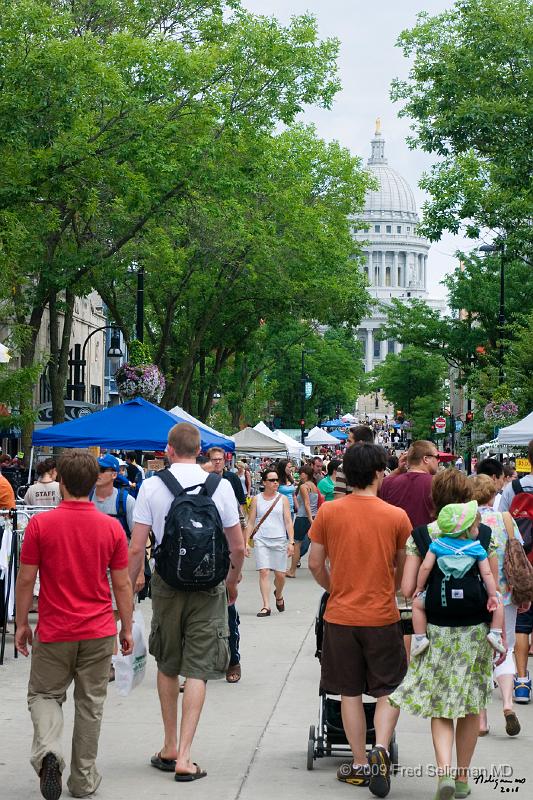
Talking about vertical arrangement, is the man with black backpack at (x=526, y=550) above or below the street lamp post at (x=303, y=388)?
below

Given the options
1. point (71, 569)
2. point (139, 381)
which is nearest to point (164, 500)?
point (71, 569)

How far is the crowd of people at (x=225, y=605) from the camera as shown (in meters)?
6.60

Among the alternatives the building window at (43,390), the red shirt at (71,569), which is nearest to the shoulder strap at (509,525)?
the red shirt at (71,569)

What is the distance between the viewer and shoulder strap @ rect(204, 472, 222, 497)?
7145 millimetres

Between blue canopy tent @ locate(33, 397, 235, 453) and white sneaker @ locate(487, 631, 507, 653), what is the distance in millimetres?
10174

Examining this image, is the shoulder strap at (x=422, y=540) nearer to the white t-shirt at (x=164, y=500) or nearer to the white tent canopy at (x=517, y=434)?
the white t-shirt at (x=164, y=500)

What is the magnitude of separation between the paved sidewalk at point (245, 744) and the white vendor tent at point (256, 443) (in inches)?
971

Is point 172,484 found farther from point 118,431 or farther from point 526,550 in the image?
point 118,431

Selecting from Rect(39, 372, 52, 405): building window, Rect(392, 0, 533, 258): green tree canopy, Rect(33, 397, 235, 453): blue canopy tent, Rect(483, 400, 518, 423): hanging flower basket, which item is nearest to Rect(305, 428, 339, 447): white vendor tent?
Rect(39, 372, 52, 405): building window

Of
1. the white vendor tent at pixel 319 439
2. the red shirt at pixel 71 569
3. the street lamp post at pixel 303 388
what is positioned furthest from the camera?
the street lamp post at pixel 303 388

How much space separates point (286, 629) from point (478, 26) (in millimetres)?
17179

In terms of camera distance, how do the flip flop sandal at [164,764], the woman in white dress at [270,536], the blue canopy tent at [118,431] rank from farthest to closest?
the blue canopy tent at [118,431]
the woman in white dress at [270,536]
the flip flop sandal at [164,764]

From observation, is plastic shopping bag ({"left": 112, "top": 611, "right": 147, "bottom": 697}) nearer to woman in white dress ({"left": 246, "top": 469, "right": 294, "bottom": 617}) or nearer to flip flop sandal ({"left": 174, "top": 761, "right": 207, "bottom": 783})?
flip flop sandal ({"left": 174, "top": 761, "right": 207, "bottom": 783})

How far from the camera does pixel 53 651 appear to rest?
6566 mm
